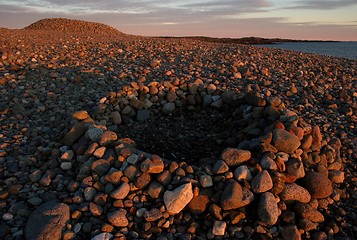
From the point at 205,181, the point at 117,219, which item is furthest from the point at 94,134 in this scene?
Answer: the point at 205,181

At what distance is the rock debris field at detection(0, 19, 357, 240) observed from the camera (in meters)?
3.87

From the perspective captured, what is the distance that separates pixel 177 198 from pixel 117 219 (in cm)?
73

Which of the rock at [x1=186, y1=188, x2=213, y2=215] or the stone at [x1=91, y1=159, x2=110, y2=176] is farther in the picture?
the stone at [x1=91, y1=159, x2=110, y2=176]

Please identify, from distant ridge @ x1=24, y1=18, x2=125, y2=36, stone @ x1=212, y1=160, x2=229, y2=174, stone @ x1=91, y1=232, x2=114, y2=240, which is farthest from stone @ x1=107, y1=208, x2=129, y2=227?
distant ridge @ x1=24, y1=18, x2=125, y2=36

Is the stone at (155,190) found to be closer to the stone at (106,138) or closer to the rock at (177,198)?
the rock at (177,198)

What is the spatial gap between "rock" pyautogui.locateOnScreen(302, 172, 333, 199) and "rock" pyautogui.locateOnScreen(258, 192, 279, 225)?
0.68 m

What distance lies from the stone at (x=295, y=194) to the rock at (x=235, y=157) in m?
0.62

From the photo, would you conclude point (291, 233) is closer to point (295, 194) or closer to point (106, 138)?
point (295, 194)

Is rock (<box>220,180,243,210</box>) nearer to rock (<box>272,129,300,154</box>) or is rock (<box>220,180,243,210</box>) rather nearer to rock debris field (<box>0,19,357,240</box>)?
rock debris field (<box>0,19,357,240</box>)

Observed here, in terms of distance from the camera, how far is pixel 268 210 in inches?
153

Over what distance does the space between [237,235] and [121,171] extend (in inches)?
63.7

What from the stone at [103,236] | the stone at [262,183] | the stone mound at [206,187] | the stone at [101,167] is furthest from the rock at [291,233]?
the stone at [101,167]

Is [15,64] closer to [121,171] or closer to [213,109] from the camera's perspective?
[213,109]

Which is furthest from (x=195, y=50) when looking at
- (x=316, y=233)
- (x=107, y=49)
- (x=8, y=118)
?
(x=316, y=233)
